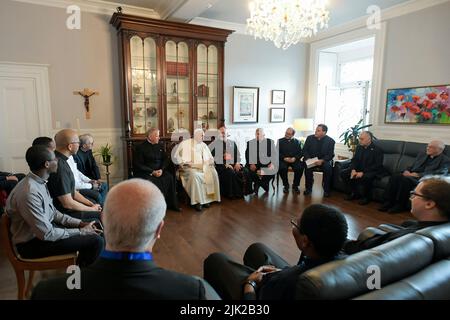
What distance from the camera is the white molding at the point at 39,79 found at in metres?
4.21

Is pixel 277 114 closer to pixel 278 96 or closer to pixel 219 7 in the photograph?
pixel 278 96

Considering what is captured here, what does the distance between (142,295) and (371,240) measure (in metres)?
1.56

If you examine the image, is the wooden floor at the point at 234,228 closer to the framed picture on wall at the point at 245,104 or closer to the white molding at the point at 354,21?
the framed picture on wall at the point at 245,104

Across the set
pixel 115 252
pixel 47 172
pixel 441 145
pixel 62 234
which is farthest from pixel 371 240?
pixel 441 145

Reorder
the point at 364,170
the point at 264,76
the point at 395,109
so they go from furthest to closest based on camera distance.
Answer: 1. the point at 264,76
2. the point at 395,109
3. the point at 364,170

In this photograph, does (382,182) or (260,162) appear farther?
(260,162)

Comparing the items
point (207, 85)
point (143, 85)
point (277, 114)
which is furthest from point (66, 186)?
point (277, 114)

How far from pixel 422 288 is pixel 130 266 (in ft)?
3.37

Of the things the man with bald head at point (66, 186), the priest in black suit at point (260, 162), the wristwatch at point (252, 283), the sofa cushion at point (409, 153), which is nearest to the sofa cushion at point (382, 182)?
the sofa cushion at point (409, 153)

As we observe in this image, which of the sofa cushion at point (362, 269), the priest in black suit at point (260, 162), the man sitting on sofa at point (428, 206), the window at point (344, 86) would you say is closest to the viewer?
the sofa cushion at point (362, 269)

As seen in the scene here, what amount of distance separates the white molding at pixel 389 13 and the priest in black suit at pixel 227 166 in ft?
10.9

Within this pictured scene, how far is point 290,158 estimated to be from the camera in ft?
17.1
